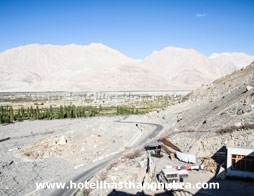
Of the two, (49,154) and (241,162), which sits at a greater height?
(241,162)

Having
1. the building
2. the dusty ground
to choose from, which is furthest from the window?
the dusty ground

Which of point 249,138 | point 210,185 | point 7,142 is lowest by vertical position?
point 7,142

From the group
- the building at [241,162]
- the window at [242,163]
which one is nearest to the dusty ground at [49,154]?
the building at [241,162]

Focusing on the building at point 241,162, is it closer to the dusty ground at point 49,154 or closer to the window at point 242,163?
the window at point 242,163

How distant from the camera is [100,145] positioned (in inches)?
1485

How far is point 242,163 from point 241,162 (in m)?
0.12

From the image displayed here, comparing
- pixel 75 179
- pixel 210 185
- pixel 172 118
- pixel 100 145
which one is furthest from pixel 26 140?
pixel 210 185

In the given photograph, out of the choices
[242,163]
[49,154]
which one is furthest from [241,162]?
[49,154]

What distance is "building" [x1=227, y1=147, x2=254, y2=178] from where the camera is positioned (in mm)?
17609

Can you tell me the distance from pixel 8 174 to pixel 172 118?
127 ft

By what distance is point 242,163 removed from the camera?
17922 mm

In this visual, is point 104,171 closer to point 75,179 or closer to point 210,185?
point 75,179

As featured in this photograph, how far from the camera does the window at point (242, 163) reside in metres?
17.6

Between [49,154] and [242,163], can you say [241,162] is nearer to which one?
[242,163]
